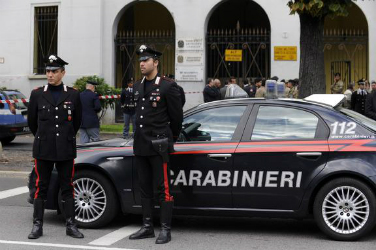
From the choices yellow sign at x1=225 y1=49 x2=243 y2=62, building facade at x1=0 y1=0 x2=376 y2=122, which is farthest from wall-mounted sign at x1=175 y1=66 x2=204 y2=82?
yellow sign at x1=225 y1=49 x2=243 y2=62

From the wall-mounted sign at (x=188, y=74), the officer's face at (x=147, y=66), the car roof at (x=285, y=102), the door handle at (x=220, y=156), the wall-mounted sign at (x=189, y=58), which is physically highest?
the wall-mounted sign at (x=189, y=58)

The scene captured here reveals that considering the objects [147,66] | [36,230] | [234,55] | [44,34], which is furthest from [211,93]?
[36,230]

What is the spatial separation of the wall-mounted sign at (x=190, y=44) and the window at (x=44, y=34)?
16.5 feet

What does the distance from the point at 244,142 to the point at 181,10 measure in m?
16.3

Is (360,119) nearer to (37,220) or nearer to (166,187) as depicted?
(166,187)

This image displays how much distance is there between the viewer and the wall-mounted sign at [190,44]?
22188 millimetres

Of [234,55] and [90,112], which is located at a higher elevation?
[234,55]

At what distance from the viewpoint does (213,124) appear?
702cm

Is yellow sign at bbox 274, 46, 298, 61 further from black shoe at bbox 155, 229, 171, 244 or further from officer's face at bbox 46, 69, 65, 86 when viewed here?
black shoe at bbox 155, 229, 171, 244

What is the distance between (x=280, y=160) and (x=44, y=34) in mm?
19189

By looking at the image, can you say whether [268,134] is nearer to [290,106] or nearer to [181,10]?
[290,106]

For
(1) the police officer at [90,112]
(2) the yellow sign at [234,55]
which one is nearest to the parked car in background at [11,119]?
(1) the police officer at [90,112]

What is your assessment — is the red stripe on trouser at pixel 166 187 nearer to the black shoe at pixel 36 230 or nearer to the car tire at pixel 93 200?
the car tire at pixel 93 200

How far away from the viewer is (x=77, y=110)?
22.7 feet
